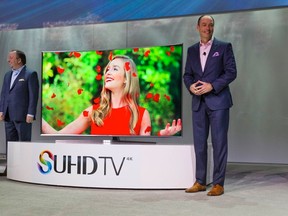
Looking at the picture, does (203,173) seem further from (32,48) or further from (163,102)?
(32,48)

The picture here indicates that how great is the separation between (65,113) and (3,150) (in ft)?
8.09

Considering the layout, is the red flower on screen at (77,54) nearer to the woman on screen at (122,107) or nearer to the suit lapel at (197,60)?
the woman on screen at (122,107)

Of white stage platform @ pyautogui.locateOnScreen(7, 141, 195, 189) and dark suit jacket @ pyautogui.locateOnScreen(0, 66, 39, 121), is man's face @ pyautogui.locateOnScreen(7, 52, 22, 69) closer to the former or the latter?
dark suit jacket @ pyautogui.locateOnScreen(0, 66, 39, 121)

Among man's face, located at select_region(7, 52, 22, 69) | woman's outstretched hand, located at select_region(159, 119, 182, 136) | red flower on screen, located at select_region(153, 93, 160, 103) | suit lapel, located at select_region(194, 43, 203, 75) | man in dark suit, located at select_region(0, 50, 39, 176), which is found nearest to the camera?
suit lapel, located at select_region(194, 43, 203, 75)

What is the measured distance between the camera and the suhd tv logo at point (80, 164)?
3.66 m

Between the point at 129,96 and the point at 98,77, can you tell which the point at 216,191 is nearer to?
the point at 129,96

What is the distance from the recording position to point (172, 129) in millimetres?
5258

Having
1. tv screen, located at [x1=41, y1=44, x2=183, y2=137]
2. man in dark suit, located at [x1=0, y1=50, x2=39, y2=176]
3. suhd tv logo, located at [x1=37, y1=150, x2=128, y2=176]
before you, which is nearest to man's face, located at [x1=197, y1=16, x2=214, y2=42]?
suhd tv logo, located at [x1=37, y1=150, x2=128, y2=176]

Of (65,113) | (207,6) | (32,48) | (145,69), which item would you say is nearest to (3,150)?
(32,48)

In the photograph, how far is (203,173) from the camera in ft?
11.6

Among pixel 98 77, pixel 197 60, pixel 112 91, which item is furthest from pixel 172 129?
pixel 197 60

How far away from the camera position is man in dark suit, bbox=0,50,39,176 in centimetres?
451

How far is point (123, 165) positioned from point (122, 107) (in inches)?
69.1

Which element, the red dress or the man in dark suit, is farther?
the red dress
